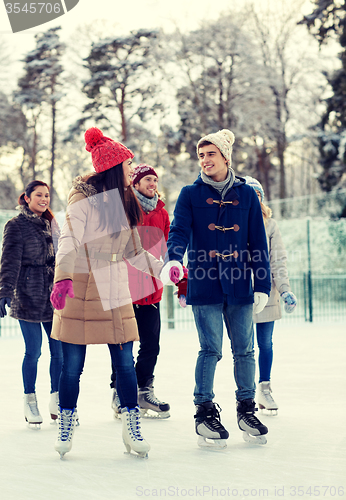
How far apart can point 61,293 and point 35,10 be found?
19.2ft

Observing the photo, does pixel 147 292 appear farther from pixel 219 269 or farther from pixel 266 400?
pixel 266 400

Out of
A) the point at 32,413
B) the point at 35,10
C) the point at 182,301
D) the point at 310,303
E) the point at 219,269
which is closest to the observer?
the point at 219,269

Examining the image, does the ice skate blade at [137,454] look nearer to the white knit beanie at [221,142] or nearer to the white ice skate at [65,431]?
the white ice skate at [65,431]

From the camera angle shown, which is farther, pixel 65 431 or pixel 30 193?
pixel 30 193

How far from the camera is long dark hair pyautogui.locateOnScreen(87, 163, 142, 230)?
3.58 metres

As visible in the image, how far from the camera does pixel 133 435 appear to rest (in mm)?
3551

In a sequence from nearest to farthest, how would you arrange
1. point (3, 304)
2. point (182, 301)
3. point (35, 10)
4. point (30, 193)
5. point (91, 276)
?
point (91, 276) → point (182, 301) → point (3, 304) → point (30, 193) → point (35, 10)

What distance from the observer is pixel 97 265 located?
354 centimetres

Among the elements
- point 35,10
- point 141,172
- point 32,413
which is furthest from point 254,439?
point 35,10

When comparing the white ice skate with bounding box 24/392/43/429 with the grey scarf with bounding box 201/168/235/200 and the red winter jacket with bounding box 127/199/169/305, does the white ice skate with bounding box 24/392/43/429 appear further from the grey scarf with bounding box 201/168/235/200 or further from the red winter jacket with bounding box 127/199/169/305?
the grey scarf with bounding box 201/168/235/200

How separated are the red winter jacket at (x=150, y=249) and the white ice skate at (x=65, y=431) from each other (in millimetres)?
1175

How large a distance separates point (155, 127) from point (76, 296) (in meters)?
19.8

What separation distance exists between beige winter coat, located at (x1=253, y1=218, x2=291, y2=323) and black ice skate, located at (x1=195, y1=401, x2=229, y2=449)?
1.05m

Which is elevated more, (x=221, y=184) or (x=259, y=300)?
(x=221, y=184)
